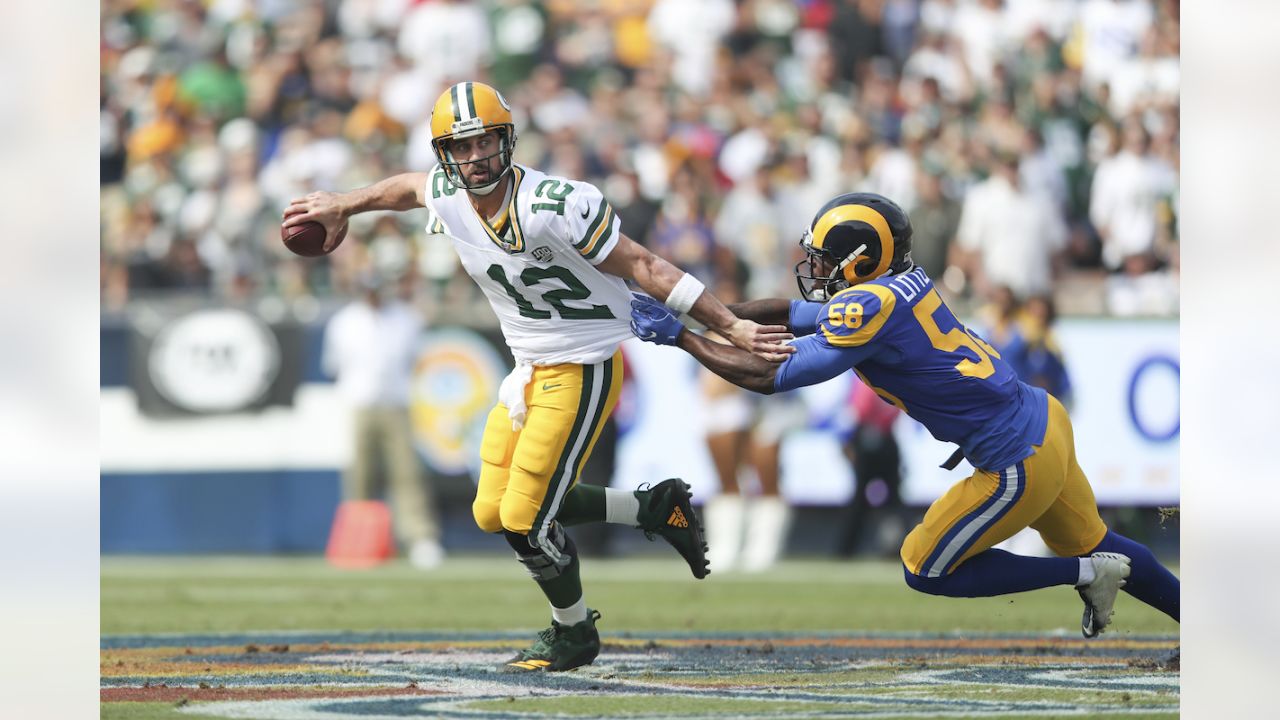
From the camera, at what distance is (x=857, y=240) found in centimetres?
605

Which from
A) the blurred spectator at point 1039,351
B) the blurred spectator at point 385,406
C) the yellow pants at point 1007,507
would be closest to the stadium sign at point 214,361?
the blurred spectator at point 385,406

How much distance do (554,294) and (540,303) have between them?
2.8 inches

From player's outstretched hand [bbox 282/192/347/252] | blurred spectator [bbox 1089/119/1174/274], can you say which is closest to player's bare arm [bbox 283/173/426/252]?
player's outstretched hand [bbox 282/192/347/252]

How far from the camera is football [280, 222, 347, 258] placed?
656cm

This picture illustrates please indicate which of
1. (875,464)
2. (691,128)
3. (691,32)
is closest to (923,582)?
(875,464)

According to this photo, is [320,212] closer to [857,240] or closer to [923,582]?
[857,240]

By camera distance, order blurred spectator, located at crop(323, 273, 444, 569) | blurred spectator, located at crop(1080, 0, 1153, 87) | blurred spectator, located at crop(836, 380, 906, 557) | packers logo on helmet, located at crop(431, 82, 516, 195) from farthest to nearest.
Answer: blurred spectator, located at crop(1080, 0, 1153, 87) → blurred spectator, located at crop(323, 273, 444, 569) → blurred spectator, located at crop(836, 380, 906, 557) → packers logo on helmet, located at crop(431, 82, 516, 195)

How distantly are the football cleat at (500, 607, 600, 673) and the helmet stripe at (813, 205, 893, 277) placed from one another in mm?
1734

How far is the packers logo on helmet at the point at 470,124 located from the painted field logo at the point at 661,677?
5.99ft

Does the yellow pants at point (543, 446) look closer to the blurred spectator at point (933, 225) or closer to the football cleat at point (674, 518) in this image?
the football cleat at point (674, 518)

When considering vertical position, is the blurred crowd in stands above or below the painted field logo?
above

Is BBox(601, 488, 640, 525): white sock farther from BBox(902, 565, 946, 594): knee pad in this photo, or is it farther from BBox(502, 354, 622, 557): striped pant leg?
BBox(902, 565, 946, 594): knee pad

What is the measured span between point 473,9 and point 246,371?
4392 millimetres
